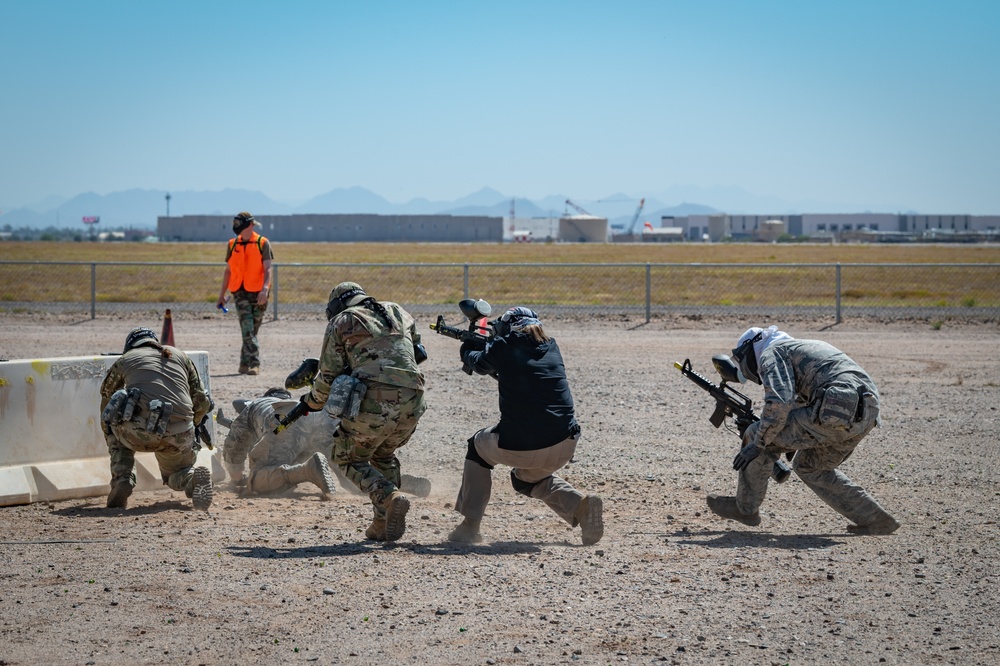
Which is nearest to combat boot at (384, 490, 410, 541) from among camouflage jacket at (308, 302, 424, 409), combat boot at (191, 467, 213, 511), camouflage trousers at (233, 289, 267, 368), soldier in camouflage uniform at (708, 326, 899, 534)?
camouflage jacket at (308, 302, 424, 409)

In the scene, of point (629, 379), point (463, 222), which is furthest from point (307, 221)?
point (629, 379)

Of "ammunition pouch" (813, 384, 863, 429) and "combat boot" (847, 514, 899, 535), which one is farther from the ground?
"ammunition pouch" (813, 384, 863, 429)

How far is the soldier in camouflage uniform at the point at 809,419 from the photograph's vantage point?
6.68 meters

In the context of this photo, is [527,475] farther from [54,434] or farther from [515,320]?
[54,434]

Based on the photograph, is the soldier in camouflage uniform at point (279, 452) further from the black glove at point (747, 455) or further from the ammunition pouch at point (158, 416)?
the black glove at point (747, 455)

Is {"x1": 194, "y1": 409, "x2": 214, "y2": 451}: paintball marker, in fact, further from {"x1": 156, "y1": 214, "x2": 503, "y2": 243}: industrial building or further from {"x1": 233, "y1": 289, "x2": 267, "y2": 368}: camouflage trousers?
{"x1": 156, "y1": 214, "x2": 503, "y2": 243}: industrial building

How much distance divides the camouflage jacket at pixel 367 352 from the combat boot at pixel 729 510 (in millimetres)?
2105

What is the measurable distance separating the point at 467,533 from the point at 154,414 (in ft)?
7.34

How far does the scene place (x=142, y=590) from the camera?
5.69 metres

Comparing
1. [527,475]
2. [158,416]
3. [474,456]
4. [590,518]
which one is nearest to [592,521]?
[590,518]

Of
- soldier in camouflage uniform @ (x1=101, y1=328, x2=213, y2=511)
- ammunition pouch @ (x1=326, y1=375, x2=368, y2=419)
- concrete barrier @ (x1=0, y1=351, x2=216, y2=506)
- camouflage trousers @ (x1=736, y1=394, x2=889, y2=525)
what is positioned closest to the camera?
ammunition pouch @ (x1=326, y1=375, x2=368, y2=419)

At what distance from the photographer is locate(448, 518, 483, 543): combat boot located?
269 inches

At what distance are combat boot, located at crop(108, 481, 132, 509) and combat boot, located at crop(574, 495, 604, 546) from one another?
311cm

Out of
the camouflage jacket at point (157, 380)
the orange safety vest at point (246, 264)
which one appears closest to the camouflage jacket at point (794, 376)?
the camouflage jacket at point (157, 380)
